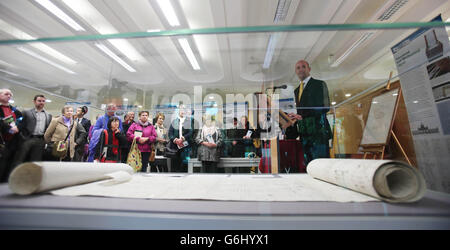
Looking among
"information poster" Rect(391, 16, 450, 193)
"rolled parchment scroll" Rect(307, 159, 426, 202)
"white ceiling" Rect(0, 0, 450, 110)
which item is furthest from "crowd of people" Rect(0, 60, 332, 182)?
"rolled parchment scroll" Rect(307, 159, 426, 202)

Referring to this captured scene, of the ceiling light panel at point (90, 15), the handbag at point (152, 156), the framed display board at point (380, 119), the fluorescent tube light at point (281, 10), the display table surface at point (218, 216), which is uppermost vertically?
the fluorescent tube light at point (281, 10)

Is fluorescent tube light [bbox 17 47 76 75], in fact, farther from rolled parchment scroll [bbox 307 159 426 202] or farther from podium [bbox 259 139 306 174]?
podium [bbox 259 139 306 174]

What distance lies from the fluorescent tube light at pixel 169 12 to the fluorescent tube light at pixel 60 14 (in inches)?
65.9

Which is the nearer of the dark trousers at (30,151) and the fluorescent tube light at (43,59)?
the dark trousers at (30,151)

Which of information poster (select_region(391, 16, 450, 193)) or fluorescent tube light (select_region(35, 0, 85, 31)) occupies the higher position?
fluorescent tube light (select_region(35, 0, 85, 31))

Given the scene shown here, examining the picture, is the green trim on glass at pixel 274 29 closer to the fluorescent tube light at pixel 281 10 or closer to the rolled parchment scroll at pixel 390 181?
the rolled parchment scroll at pixel 390 181

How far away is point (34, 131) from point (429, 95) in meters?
1.26

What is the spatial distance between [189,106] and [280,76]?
74 centimetres

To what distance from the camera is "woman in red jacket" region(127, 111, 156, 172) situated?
1.38 m

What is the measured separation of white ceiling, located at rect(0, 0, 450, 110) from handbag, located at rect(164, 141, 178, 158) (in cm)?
45

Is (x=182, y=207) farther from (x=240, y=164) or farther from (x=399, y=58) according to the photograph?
(x=240, y=164)

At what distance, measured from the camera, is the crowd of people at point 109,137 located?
46 cm

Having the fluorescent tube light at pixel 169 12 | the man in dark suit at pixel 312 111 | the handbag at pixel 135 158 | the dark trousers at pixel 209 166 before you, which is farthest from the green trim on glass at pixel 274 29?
the fluorescent tube light at pixel 169 12

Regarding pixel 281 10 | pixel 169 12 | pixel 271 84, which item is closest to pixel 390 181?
pixel 271 84
